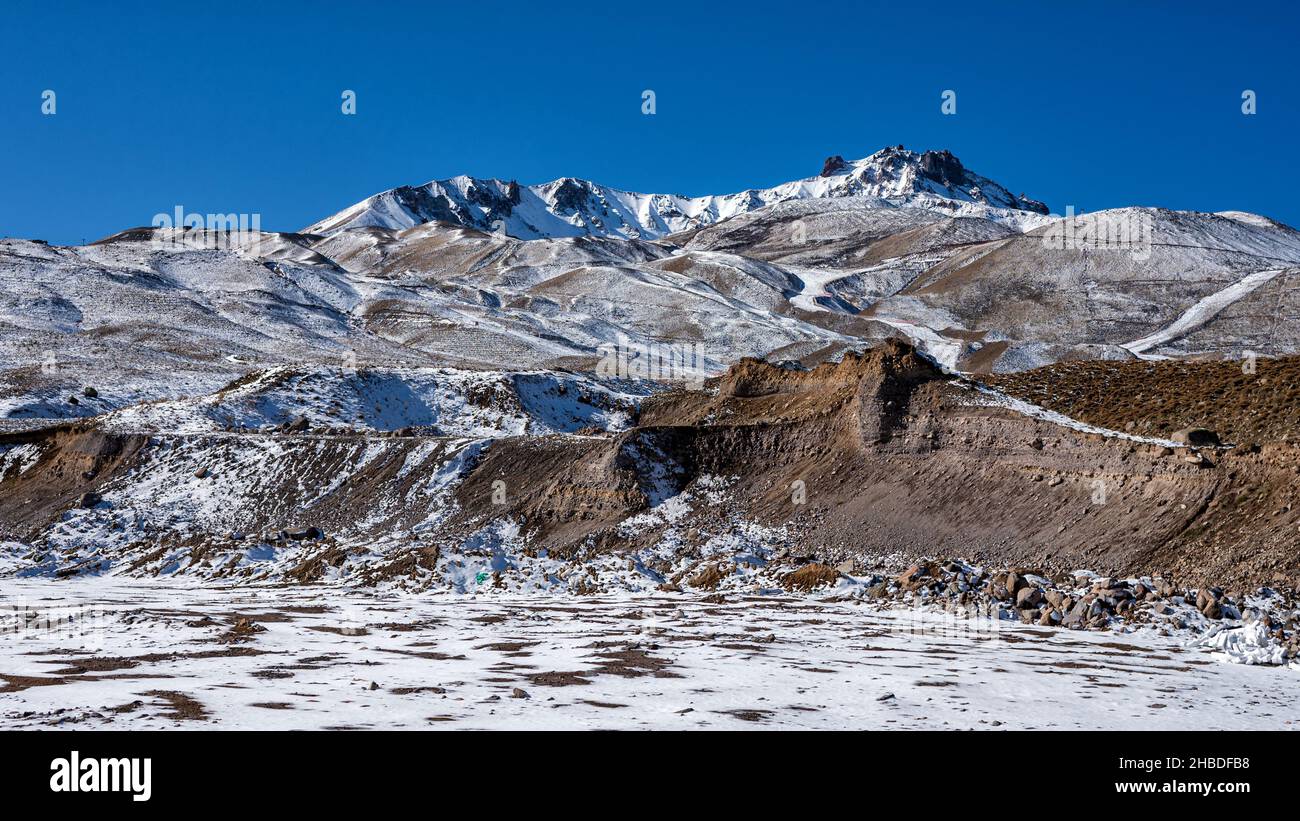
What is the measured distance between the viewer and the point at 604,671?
16719 mm

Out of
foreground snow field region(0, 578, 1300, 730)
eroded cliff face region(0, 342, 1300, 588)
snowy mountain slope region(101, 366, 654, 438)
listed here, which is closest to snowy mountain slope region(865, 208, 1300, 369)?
snowy mountain slope region(101, 366, 654, 438)

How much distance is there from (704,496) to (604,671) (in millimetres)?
18682

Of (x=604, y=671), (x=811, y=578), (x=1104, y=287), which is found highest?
(x=1104, y=287)

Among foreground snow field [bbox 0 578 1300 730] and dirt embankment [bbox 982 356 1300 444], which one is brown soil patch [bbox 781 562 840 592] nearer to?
foreground snow field [bbox 0 578 1300 730]

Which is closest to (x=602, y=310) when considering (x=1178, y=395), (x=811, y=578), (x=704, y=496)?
(x=1178, y=395)

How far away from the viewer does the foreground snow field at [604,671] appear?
43.3 ft

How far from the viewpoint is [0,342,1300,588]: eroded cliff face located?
26344mm

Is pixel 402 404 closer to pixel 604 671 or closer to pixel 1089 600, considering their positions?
pixel 1089 600

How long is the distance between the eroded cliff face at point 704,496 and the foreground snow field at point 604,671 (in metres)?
5.59

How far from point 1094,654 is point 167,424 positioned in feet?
136

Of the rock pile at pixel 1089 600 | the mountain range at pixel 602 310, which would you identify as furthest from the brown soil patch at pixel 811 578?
the mountain range at pixel 602 310

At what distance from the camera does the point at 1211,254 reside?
576 ft
